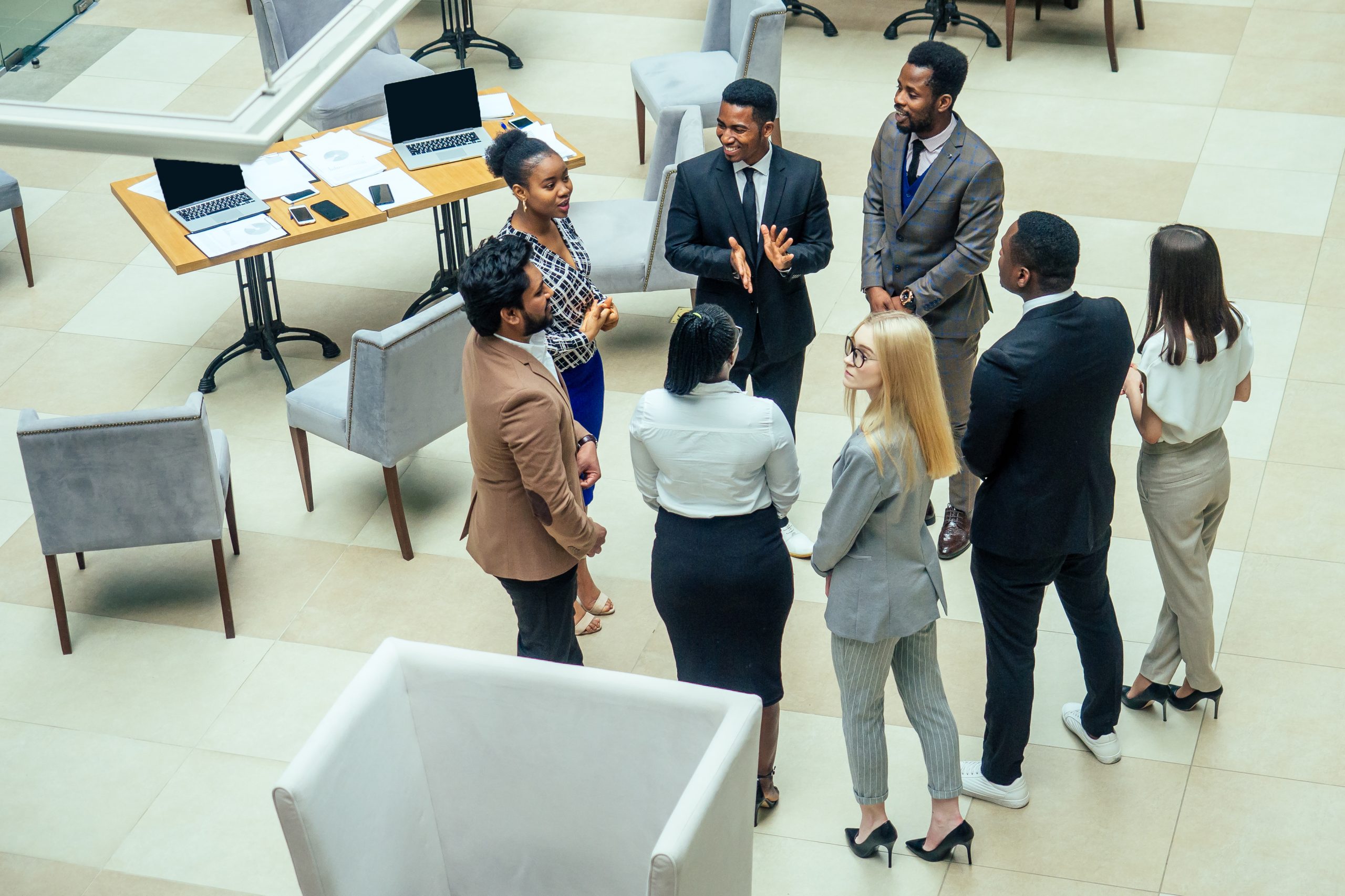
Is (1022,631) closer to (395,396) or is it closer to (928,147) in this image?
(928,147)

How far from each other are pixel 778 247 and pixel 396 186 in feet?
7.51

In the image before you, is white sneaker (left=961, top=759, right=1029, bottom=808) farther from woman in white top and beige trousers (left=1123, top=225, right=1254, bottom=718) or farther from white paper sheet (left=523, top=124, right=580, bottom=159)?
white paper sheet (left=523, top=124, right=580, bottom=159)

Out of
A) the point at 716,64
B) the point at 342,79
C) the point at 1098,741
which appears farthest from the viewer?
the point at 716,64

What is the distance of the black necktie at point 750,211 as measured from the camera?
455 cm

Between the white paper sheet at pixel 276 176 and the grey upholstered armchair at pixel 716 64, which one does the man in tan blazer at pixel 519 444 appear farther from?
the grey upholstered armchair at pixel 716 64

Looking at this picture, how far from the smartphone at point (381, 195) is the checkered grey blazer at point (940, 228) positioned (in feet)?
7.22

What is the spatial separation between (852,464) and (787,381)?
157 centimetres

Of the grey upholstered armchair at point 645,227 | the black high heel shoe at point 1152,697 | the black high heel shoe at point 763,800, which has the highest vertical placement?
the grey upholstered armchair at point 645,227

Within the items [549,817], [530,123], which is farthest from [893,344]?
[530,123]

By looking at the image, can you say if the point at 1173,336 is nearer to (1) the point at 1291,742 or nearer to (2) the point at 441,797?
(1) the point at 1291,742

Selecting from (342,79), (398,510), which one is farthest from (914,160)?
(342,79)

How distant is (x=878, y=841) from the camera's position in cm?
400

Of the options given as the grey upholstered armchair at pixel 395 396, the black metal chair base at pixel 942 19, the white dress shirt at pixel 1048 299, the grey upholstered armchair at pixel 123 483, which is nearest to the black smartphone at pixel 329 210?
the grey upholstered armchair at pixel 395 396

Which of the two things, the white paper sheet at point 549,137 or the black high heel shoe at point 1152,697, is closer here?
the black high heel shoe at point 1152,697
